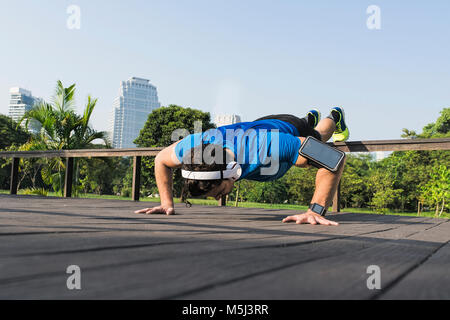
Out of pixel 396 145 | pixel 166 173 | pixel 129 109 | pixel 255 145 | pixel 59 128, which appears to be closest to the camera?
pixel 255 145

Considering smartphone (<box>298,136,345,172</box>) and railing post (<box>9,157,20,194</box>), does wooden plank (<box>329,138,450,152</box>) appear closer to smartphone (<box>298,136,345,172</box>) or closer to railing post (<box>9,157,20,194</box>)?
smartphone (<box>298,136,345,172</box>)

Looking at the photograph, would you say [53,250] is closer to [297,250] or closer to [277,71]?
[297,250]

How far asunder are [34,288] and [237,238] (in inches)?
36.1

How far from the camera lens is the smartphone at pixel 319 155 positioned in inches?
95.3

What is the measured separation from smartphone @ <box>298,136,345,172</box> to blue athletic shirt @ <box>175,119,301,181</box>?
14cm

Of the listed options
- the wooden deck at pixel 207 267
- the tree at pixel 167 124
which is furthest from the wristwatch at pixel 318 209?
the tree at pixel 167 124

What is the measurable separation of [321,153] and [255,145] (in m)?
0.50

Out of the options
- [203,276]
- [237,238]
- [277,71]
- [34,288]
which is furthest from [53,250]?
[277,71]

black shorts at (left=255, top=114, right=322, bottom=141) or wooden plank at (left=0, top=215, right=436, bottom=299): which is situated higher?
black shorts at (left=255, top=114, right=322, bottom=141)

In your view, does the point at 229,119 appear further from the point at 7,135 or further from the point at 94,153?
the point at 7,135

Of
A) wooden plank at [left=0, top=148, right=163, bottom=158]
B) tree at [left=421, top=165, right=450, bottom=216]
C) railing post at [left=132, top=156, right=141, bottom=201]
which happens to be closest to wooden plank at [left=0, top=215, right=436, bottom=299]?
wooden plank at [left=0, top=148, right=163, bottom=158]

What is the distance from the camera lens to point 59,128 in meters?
9.66

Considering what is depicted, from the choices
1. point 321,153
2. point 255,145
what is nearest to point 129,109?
point 255,145

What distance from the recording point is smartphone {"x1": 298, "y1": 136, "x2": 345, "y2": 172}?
95.3 inches
